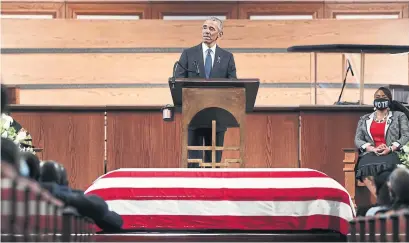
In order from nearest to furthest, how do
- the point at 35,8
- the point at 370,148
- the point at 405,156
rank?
the point at 405,156 → the point at 370,148 → the point at 35,8

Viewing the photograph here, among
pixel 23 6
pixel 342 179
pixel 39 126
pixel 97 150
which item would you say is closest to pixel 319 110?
pixel 342 179

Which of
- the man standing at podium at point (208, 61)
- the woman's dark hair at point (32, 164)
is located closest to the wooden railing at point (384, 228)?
the woman's dark hair at point (32, 164)

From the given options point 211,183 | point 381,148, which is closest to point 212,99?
point 211,183

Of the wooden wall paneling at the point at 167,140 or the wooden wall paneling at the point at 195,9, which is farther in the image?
the wooden wall paneling at the point at 195,9

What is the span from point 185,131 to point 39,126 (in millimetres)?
2518

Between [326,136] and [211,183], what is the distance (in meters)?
3.07

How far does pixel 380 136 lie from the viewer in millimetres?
7285

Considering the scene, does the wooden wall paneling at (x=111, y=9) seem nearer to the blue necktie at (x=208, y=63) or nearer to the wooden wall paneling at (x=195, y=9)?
the wooden wall paneling at (x=195, y=9)

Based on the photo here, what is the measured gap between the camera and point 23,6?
10.9 m

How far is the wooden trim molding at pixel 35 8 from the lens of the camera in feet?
35.9

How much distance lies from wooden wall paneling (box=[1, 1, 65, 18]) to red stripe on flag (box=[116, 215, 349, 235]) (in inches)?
258

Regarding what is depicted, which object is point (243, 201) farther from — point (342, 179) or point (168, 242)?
point (342, 179)

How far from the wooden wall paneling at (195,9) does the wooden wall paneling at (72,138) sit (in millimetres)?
3105

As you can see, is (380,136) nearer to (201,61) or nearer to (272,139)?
(272,139)
